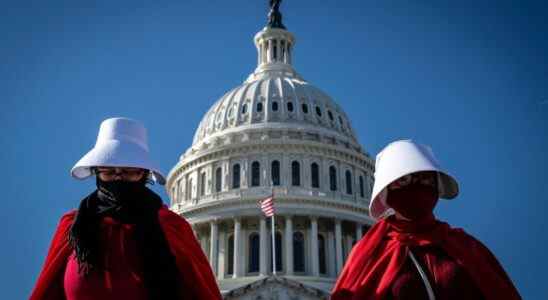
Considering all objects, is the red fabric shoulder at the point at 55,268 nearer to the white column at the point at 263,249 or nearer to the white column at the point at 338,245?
the white column at the point at 263,249

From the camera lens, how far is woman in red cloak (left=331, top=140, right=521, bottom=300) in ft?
17.5

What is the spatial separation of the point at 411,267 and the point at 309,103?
5850cm

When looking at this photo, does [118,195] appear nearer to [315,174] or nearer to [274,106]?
[315,174]

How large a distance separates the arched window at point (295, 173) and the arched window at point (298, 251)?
181 inches

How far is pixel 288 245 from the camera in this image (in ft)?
170

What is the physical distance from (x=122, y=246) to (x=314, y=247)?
47284mm

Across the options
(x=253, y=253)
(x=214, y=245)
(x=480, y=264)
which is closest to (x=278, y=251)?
(x=253, y=253)

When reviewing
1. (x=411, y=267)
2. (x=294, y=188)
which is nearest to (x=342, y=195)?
(x=294, y=188)

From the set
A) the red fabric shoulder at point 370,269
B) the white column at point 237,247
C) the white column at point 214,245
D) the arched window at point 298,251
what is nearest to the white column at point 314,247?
the arched window at point 298,251

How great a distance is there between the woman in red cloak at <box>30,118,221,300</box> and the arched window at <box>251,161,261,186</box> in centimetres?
5076

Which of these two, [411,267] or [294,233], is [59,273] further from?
[294,233]

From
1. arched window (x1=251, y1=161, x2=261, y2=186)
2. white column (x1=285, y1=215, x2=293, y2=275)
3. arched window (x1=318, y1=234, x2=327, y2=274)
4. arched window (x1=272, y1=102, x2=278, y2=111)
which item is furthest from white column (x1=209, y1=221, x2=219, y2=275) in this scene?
arched window (x1=272, y1=102, x2=278, y2=111)

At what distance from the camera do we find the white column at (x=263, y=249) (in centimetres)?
5106

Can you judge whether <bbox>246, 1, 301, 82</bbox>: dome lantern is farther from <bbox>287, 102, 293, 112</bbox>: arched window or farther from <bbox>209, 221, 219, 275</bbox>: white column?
<bbox>209, 221, 219, 275</bbox>: white column
